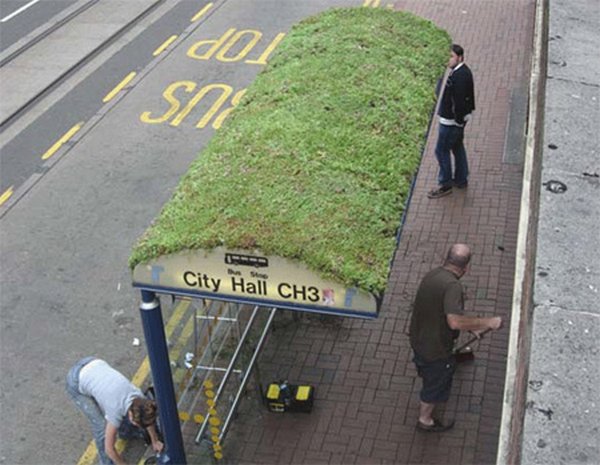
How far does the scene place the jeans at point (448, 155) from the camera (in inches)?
452

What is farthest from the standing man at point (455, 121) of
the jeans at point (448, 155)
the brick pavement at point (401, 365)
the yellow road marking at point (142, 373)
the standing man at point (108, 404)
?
the standing man at point (108, 404)

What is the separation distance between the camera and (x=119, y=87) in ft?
54.1

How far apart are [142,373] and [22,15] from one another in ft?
41.9

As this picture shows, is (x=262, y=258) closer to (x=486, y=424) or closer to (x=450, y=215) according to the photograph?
(x=486, y=424)

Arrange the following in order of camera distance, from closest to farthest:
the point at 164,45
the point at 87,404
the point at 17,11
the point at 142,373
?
1. the point at 87,404
2. the point at 142,373
3. the point at 164,45
4. the point at 17,11

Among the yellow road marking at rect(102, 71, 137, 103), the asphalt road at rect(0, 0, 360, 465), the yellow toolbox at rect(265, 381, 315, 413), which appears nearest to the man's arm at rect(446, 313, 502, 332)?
the yellow toolbox at rect(265, 381, 315, 413)

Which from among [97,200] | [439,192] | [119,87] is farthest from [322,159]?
[119,87]

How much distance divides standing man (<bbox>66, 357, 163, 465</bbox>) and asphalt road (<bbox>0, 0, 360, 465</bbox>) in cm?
77

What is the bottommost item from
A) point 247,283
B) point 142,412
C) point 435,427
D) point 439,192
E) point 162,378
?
point 439,192

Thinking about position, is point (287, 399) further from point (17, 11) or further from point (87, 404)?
point (17, 11)

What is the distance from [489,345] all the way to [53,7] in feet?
47.2

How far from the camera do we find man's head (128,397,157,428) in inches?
300

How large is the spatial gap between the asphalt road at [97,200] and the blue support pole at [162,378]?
131 cm

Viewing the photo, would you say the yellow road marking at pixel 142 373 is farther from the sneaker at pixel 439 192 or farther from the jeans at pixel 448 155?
the jeans at pixel 448 155
